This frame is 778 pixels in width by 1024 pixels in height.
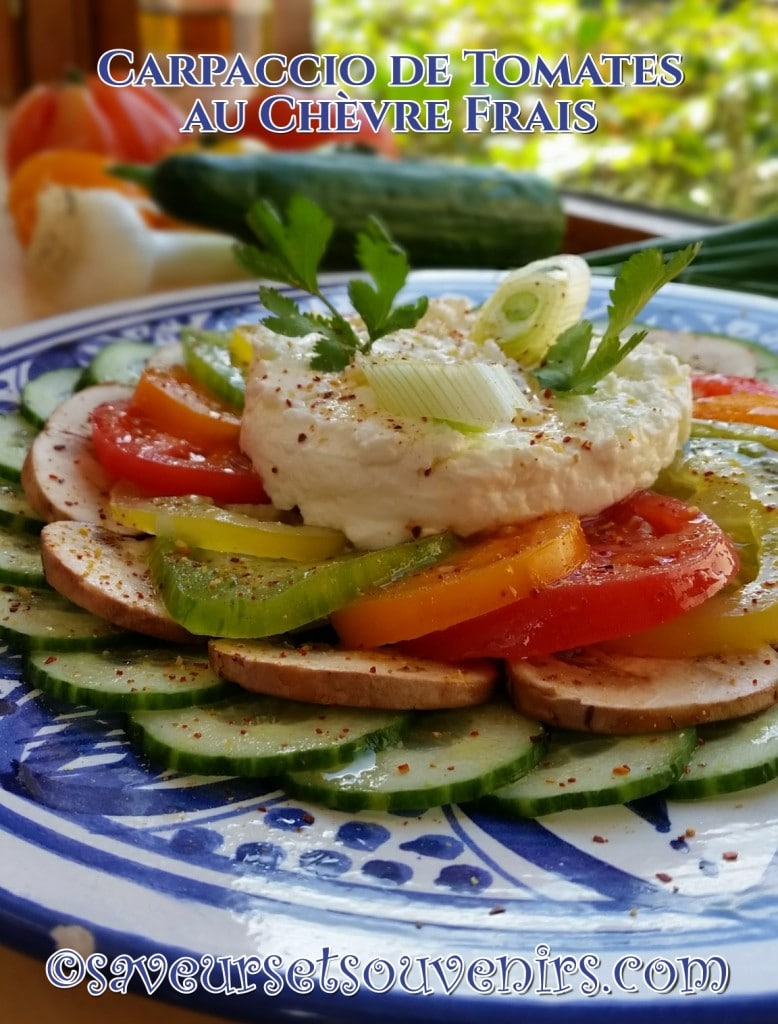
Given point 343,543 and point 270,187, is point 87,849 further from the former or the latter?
point 270,187

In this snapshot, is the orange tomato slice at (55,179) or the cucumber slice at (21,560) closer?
the cucumber slice at (21,560)

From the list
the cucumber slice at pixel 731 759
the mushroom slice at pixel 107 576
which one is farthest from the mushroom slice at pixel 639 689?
the mushroom slice at pixel 107 576

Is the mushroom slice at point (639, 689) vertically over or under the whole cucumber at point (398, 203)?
under

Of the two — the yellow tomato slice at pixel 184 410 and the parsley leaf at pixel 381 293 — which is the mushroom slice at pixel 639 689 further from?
the yellow tomato slice at pixel 184 410

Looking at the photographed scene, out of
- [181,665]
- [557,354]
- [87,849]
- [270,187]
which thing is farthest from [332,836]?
[270,187]

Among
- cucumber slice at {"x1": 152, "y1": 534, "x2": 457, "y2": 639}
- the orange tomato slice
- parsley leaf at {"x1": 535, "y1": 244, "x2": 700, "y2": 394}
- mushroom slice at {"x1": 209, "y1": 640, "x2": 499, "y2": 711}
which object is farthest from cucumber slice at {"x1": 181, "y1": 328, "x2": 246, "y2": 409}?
the orange tomato slice

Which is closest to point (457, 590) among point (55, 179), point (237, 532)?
point (237, 532)

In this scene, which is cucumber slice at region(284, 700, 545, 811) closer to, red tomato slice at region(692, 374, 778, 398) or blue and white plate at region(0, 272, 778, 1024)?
blue and white plate at region(0, 272, 778, 1024)
